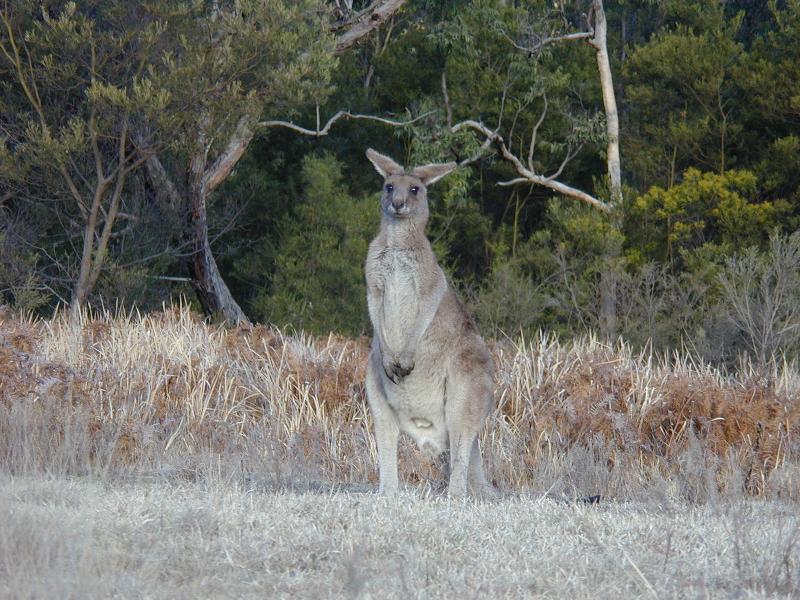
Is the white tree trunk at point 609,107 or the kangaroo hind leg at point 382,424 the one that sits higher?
the white tree trunk at point 609,107

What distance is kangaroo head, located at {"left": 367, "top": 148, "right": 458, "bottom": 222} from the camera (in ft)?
19.5

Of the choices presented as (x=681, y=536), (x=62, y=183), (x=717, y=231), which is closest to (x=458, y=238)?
(x=717, y=231)

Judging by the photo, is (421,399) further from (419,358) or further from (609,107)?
(609,107)

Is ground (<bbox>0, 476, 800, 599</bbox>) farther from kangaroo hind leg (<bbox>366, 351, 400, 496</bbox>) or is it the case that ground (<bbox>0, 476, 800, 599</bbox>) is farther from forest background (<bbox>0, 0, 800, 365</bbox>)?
forest background (<bbox>0, 0, 800, 365</bbox>)

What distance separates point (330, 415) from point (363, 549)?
5158 millimetres

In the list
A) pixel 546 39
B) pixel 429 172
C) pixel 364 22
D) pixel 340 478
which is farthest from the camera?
pixel 546 39

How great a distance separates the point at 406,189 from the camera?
6.01 metres

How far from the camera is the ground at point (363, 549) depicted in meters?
3.42

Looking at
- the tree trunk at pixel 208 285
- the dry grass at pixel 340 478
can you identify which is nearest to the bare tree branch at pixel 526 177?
the tree trunk at pixel 208 285

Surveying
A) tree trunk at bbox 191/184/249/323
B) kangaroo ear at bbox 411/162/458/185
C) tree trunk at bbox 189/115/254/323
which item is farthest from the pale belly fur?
tree trunk at bbox 191/184/249/323

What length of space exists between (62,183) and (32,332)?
7647mm

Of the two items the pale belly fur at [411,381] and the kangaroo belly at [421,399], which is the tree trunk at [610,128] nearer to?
the pale belly fur at [411,381]

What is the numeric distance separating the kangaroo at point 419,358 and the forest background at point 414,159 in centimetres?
882

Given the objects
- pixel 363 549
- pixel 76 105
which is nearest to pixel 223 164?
pixel 76 105
